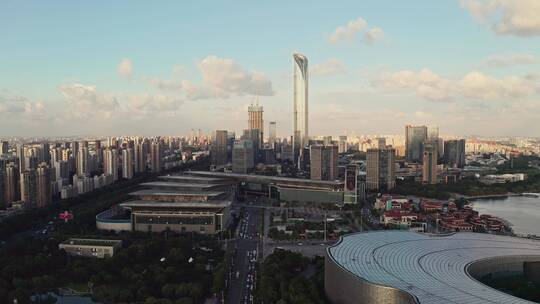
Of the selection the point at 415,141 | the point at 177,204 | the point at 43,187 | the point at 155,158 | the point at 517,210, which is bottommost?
the point at 517,210

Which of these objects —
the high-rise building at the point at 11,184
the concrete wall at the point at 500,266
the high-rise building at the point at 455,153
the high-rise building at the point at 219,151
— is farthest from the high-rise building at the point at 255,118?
the concrete wall at the point at 500,266

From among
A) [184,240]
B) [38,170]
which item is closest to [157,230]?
[184,240]

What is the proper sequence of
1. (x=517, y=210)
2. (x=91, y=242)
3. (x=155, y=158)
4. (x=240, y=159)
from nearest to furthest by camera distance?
(x=91, y=242)
(x=517, y=210)
(x=240, y=159)
(x=155, y=158)

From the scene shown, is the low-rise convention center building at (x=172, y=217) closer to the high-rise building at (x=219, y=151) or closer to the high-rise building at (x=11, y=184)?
the high-rise building at (x=11, y=184)

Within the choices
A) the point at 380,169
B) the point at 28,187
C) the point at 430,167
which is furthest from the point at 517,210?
the point at 28,187

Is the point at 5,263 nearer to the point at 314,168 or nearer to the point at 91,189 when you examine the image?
the point at 91,189

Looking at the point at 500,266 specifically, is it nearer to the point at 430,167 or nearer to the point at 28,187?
the point at 28,187

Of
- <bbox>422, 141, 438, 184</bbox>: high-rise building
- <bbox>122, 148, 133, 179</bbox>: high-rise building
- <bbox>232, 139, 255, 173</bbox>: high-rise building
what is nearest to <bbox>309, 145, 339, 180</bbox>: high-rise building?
<bbox>422, 141, 438, 184</bbox>: high-rise building
